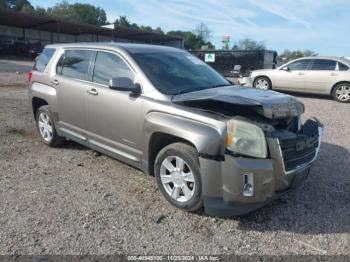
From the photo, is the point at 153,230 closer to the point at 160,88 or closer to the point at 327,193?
the point at 160,88

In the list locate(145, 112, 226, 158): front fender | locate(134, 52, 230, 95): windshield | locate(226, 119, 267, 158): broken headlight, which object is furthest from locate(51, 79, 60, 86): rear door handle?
locate(226, 119, 267, 158): broken headlight

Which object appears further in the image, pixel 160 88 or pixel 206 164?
pixel 160 88

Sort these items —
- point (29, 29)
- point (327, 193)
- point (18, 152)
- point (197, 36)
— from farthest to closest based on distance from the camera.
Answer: point (197, 36) → point (29, 29) → point (18, 152) → point (327, 193)

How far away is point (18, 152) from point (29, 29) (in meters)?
47.1

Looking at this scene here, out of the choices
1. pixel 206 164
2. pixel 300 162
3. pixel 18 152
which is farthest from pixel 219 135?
pixel 18 152

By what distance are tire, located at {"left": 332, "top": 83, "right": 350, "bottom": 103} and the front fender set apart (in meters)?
10.4

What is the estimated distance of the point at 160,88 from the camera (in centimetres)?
412

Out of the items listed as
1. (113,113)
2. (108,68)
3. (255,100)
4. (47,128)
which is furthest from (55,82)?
(255,100)

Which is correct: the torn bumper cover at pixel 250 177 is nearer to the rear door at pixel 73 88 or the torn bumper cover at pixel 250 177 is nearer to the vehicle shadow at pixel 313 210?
the vehicle shadow at pixel 313 210

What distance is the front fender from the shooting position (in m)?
3.32

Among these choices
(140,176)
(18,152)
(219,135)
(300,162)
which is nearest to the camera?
(219,135)

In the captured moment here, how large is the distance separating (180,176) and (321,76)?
417 inches

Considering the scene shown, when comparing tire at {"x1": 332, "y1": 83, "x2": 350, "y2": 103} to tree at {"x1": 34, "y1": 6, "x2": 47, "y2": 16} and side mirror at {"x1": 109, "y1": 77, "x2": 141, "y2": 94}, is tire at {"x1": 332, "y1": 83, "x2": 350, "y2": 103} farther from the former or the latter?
tree at {"x1": 34, "y1": 6, "x2": 47, "y2": 16}

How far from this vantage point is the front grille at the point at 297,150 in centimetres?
343
